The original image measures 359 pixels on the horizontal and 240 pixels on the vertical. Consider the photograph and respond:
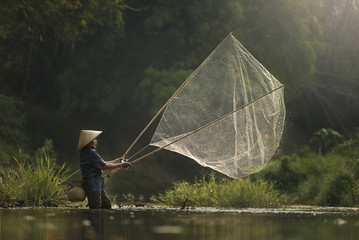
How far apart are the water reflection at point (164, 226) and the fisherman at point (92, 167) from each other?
279 millimetres

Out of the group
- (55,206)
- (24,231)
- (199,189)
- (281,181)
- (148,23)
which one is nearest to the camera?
(24,231)

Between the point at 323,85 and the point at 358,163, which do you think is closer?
the point at 358,163

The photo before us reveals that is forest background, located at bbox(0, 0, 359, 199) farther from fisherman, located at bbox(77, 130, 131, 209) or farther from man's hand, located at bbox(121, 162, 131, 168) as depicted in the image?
man's hand, located at bbox(121, 162, 131, 168)

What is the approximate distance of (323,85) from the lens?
31781 mm

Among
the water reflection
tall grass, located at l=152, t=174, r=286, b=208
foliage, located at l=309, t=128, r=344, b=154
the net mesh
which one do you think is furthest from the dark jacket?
foliage, located at l=309, t=128, r=344, b=154

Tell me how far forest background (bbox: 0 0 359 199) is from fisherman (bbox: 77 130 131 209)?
36.9 feet

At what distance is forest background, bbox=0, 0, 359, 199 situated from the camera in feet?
77.6

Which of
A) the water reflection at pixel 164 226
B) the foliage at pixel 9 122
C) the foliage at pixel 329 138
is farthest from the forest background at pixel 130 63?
the water reflection at pixel 164 226

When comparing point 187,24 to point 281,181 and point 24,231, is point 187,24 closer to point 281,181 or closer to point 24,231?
point 281,181

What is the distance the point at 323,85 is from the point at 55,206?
21694mm

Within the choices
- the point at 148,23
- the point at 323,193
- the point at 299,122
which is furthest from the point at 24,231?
the point at 299,122

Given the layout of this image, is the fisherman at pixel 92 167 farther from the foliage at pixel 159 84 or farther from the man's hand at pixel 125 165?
the foliage at pixel 159 84

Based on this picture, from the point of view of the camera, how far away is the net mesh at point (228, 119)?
11.4m

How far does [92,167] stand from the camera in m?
10.8
